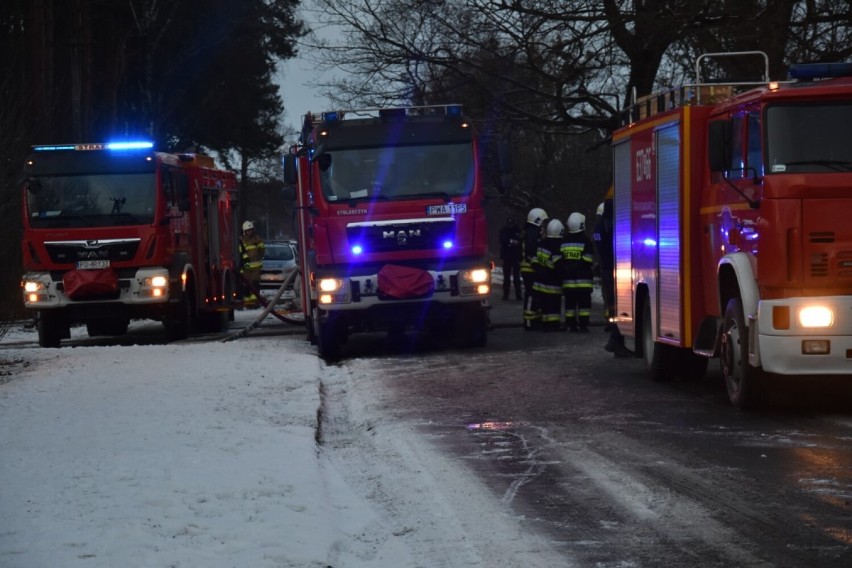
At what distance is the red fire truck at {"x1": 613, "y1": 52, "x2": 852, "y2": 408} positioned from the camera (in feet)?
35.4

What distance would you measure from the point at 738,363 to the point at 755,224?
1364 millimetres

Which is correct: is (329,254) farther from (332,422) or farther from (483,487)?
(483,487)

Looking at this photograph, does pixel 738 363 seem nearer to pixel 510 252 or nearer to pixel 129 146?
pixel 129 146

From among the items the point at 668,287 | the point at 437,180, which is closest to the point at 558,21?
the point at 437,180

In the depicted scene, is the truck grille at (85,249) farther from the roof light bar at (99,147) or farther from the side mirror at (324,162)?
the side mirror at (324,162)

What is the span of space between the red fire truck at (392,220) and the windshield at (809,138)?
725 centimetres

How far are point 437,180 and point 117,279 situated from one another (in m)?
6.12

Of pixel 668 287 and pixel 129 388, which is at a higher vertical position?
pixel 668 287

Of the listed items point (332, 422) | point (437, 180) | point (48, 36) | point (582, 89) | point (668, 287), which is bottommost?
point (332, 422)

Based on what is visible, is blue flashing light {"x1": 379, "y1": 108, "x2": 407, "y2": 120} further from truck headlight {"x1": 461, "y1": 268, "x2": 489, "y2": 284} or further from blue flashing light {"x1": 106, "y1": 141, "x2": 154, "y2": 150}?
blue flashing light {"x1": 106, "y1": 141, "x2": 154, "y2": 150}

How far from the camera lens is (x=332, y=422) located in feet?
40.2

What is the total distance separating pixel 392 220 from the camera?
1789 cm

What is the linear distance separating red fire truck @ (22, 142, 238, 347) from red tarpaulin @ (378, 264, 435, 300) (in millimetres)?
5209

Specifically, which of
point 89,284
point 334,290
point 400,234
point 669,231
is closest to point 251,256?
point 89,284
